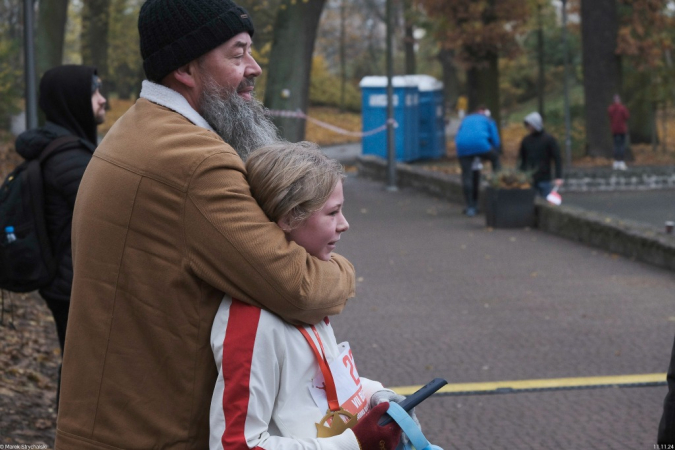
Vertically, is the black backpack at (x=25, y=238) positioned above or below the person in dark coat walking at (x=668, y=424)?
above

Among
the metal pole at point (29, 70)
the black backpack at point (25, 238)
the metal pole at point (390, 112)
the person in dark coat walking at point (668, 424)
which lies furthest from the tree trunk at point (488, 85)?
the person in dark coat walking at point (668, 424)

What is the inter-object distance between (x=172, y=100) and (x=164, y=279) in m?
0.43

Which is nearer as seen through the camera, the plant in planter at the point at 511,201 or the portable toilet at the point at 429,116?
the plant in planter at the point at 511,201

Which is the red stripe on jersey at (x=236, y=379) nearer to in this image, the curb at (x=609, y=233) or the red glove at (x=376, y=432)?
the red glove at (x=376, y=432)

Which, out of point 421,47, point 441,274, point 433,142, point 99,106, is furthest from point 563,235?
point 421,47

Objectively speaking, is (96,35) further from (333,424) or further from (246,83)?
(333,424)

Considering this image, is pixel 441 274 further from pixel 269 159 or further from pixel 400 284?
pixel 269 159

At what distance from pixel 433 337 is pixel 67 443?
6330mm

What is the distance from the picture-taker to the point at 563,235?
14586 mm

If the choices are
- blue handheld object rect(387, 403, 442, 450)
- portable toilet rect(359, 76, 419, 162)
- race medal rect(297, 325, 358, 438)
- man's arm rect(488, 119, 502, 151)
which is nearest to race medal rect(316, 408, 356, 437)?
race medal rect(297, 325, 358, 438)

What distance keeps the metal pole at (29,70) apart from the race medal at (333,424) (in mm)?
8478

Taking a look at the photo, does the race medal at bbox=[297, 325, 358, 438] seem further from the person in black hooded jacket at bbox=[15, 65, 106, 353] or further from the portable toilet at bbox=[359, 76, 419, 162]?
the portable toilet at bbox=[359, 76, 419, 162]

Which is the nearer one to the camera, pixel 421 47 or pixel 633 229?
pixel 633 229

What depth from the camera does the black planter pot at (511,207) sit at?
1556 cm
